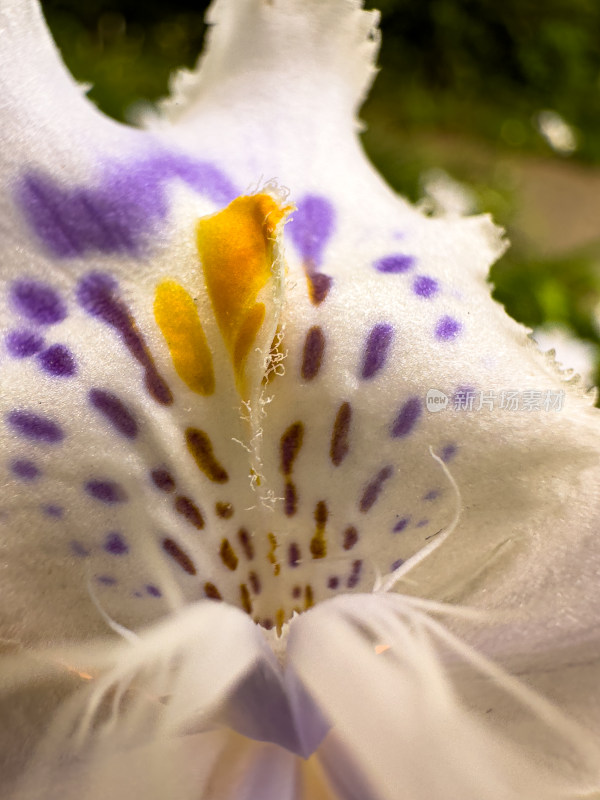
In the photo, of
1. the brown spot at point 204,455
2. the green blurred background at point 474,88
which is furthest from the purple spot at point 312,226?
the green blurred background at point 474,88

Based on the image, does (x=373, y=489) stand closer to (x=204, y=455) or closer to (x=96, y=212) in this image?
(x=204, y=455)

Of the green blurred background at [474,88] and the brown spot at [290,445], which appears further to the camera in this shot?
the green blurred background at [474,88]

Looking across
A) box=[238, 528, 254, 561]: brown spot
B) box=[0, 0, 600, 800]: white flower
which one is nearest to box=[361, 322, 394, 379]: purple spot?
box=[0, 0, 600, 800]: white flower

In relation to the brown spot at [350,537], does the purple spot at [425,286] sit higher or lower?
higher

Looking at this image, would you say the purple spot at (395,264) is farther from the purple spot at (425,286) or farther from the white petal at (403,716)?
the white petal at (403,716)

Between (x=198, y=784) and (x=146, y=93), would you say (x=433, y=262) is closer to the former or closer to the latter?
(x=198, y=784)

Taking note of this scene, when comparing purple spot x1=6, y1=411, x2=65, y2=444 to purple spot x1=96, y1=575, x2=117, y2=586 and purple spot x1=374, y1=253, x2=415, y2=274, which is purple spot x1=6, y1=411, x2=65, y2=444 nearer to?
purple spot x1=96, y1=575, x2=117, y2=586
